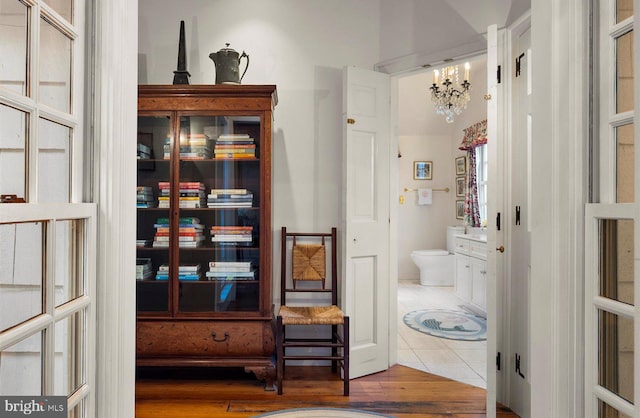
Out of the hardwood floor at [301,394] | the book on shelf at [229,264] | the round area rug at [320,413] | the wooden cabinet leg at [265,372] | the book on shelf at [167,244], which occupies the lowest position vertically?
the hardwood floor at [301,394]

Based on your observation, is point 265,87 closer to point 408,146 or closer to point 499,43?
point 499,43

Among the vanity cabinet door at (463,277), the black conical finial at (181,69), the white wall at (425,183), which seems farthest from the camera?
the white wall at (425,183)

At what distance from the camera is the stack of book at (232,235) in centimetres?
276

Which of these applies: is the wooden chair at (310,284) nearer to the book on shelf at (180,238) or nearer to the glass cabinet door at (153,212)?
the book on shelf at (180,238)

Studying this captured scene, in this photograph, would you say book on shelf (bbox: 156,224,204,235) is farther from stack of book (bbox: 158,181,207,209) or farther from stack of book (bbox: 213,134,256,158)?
stack of book (bbox: 213,134,256,158)

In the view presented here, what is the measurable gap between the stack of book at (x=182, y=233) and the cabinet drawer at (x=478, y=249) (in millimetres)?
3110

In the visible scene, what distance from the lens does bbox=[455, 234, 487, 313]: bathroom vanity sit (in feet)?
14.1

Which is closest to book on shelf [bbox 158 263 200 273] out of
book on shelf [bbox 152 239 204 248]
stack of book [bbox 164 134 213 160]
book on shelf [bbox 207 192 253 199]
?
book on shelf [bbox 152 239 204 248]

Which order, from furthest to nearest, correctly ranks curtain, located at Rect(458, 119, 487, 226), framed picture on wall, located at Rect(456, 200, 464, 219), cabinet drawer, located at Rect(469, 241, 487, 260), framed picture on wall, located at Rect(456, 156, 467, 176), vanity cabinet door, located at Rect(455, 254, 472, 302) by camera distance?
framed picture on wall, located at Rect(456, 200, 464, 219)
framed picture on wall, located at Rect(456, 156, 467, 176)
curtain, located at Rect(458, 119, 487, 226)
vanity cabinet door, located at Rect(455, 254, 472, 302)
cabinet drawer, located at Rect(469, 241, 487, 260)

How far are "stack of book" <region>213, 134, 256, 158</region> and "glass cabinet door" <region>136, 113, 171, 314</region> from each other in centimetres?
35

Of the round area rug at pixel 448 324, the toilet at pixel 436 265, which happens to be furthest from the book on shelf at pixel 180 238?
the toilet at pixel 436 265

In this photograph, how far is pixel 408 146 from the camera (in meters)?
6.62

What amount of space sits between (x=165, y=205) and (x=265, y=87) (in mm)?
1085

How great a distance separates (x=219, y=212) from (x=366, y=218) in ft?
3.59
